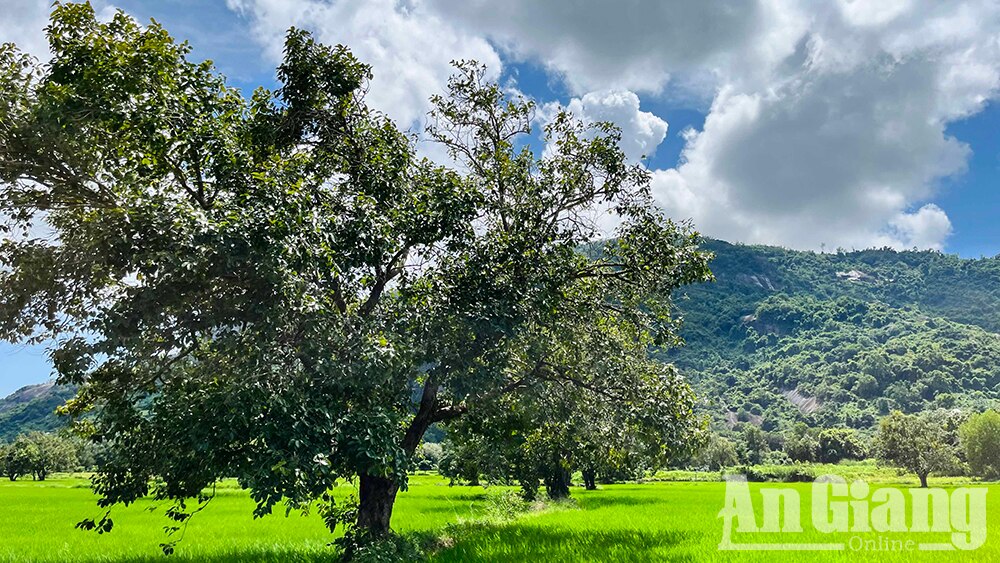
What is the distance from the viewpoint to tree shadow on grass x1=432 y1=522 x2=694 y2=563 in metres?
14.4

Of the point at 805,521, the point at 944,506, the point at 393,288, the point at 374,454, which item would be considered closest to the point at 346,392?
the point at 374,454

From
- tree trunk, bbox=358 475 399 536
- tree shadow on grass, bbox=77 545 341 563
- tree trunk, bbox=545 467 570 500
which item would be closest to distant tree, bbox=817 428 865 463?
tree trunk, bbox=545 467 570 500

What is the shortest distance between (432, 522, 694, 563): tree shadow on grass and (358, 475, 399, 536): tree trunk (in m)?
1.76

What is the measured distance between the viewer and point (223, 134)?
11.6m

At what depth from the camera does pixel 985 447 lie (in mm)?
89688

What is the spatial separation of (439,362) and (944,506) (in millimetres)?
20801

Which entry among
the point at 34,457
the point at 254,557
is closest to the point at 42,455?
the point at 34,457

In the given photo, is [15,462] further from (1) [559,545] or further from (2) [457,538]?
(1) [559,545]

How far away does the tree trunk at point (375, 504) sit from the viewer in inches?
603

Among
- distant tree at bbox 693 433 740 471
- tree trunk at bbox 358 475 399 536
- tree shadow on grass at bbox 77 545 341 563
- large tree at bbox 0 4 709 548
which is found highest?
large tree at bbox 0 4 709 548

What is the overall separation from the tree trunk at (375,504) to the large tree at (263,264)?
6 centimetres

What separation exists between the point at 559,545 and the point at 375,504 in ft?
18.2

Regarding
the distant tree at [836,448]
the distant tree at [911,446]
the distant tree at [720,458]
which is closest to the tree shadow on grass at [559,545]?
the distant tree at [911,446]

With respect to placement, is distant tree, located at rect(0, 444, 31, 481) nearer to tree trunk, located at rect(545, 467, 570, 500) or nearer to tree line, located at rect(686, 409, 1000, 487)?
tree trunk, located at rect(545, 467, 570, 500)
